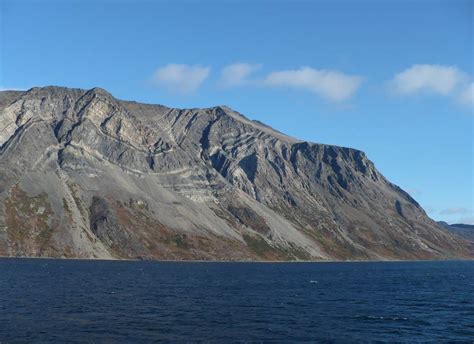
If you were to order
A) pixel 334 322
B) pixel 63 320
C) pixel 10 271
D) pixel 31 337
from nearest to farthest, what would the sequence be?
pixel 31 337 → pixel 63 320 → pixel 334 322 → pixel 10 271

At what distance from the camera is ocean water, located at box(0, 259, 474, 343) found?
66.1 m

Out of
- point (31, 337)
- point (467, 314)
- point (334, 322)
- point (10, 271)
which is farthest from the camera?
point (10, 271)

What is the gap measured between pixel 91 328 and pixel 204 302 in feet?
110

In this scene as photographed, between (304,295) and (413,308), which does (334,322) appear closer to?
(413,308)

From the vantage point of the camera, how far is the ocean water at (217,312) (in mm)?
66125

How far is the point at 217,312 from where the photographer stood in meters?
85.8

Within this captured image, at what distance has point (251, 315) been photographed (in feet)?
273

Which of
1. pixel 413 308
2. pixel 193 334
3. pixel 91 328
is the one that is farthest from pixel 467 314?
Result: pixel 91 328

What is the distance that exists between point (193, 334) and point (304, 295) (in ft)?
179

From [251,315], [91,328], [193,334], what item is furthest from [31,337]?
[251,315]

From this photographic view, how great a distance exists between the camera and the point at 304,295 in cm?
11656

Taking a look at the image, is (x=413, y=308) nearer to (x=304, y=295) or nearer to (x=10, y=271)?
(x=304, y=295)

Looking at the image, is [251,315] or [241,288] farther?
[241,288]

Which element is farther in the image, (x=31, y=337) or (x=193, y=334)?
(x=193, y=334)
